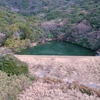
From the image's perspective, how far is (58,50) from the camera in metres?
28.2

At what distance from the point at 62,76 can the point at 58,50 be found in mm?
13598

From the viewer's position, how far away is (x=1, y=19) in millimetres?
31203

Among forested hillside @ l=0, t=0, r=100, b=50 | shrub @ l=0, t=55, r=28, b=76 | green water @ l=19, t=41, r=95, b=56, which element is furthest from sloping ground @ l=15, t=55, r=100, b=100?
forested hillside @ l=0, t=0, r=100, b=50

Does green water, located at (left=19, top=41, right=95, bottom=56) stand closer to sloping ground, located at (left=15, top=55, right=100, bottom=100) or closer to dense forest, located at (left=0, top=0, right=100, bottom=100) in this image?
dense forest, located at (left=0, top=0, right=100, bottom=100)

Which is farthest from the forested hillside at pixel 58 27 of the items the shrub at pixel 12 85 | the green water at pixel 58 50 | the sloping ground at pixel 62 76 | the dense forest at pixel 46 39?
the shrub at pixel 12 85

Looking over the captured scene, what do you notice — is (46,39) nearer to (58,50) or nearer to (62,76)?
(58,50)

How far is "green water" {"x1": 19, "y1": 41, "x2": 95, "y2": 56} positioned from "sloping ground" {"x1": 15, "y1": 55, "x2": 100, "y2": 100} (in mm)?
9722

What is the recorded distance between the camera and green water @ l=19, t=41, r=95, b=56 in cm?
2641

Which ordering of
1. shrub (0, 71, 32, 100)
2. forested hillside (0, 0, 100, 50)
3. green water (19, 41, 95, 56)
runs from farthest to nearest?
forested hillside (0, 0, 100, 50) < green water (19, 41, 95, 56) < shrub (0, 71, 32, 100)

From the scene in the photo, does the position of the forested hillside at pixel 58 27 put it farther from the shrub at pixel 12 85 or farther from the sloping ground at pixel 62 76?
the shrub at pixel 12 85

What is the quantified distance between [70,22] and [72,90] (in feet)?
82.2

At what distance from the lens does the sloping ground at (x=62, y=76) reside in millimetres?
10562

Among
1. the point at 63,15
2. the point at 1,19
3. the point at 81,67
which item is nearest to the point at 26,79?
the point at 81,67

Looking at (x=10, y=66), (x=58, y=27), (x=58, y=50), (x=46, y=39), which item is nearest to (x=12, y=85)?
(x=10, y=66)
